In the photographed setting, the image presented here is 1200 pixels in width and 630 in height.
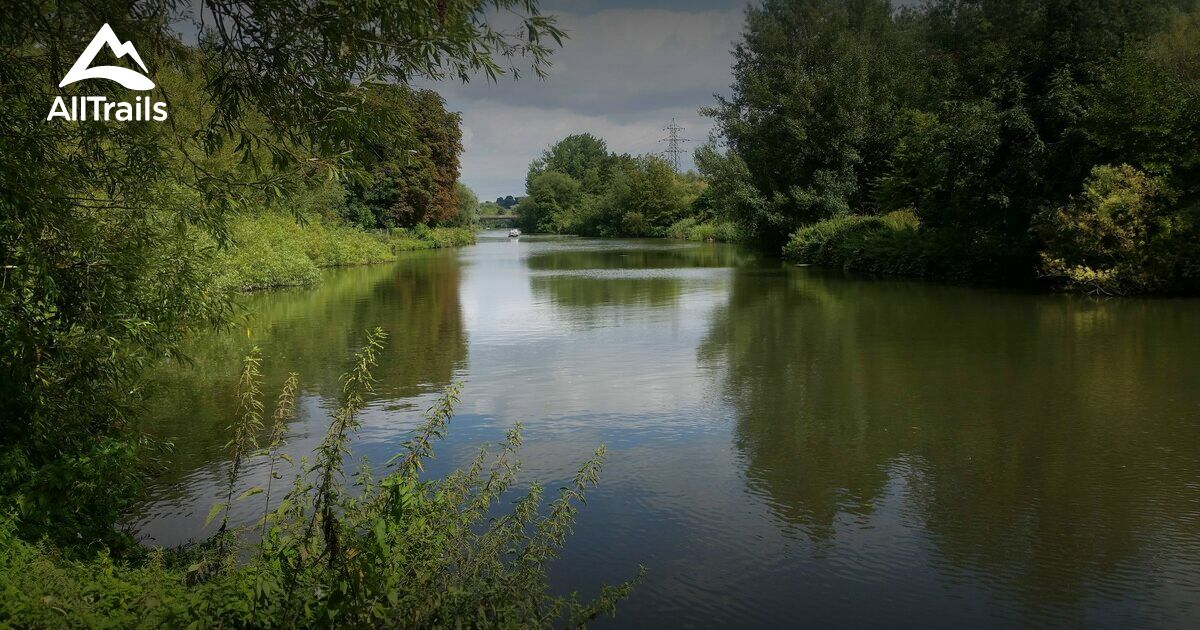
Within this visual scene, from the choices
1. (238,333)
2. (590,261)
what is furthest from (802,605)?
(590,261)

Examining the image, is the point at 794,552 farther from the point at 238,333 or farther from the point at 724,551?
the point at 238,333

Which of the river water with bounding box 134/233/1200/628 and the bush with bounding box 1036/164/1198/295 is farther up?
the bush with bounding box 1036/164/1198/295

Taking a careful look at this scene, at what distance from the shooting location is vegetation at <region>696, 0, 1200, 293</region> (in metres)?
19.7

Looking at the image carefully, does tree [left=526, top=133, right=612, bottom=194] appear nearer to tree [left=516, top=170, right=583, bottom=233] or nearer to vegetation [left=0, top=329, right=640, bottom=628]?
tree [left=516, top=170, right=583, bottom=233]

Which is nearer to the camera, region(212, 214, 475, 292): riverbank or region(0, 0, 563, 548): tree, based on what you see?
Answer: region(0, 0, 563, 548): tree

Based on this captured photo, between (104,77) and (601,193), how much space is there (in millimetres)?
110843

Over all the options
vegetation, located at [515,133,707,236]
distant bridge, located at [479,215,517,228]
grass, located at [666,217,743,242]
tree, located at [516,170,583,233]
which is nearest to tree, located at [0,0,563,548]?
grass, located at [666,217,743,242]

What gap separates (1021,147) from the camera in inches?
881

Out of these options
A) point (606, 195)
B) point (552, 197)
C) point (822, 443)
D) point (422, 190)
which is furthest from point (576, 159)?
point (822, 443)

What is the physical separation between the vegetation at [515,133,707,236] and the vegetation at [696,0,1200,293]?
40.2 m

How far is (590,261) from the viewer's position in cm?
4388

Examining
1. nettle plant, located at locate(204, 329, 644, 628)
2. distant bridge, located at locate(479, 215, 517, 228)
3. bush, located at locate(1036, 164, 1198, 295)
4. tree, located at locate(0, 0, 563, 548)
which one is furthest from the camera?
distant bridge, located at locate(479, 215, 517, 228)

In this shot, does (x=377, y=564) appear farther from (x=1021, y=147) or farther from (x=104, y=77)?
(x=1021, y=147)

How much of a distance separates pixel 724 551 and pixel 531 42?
3.68 meters
